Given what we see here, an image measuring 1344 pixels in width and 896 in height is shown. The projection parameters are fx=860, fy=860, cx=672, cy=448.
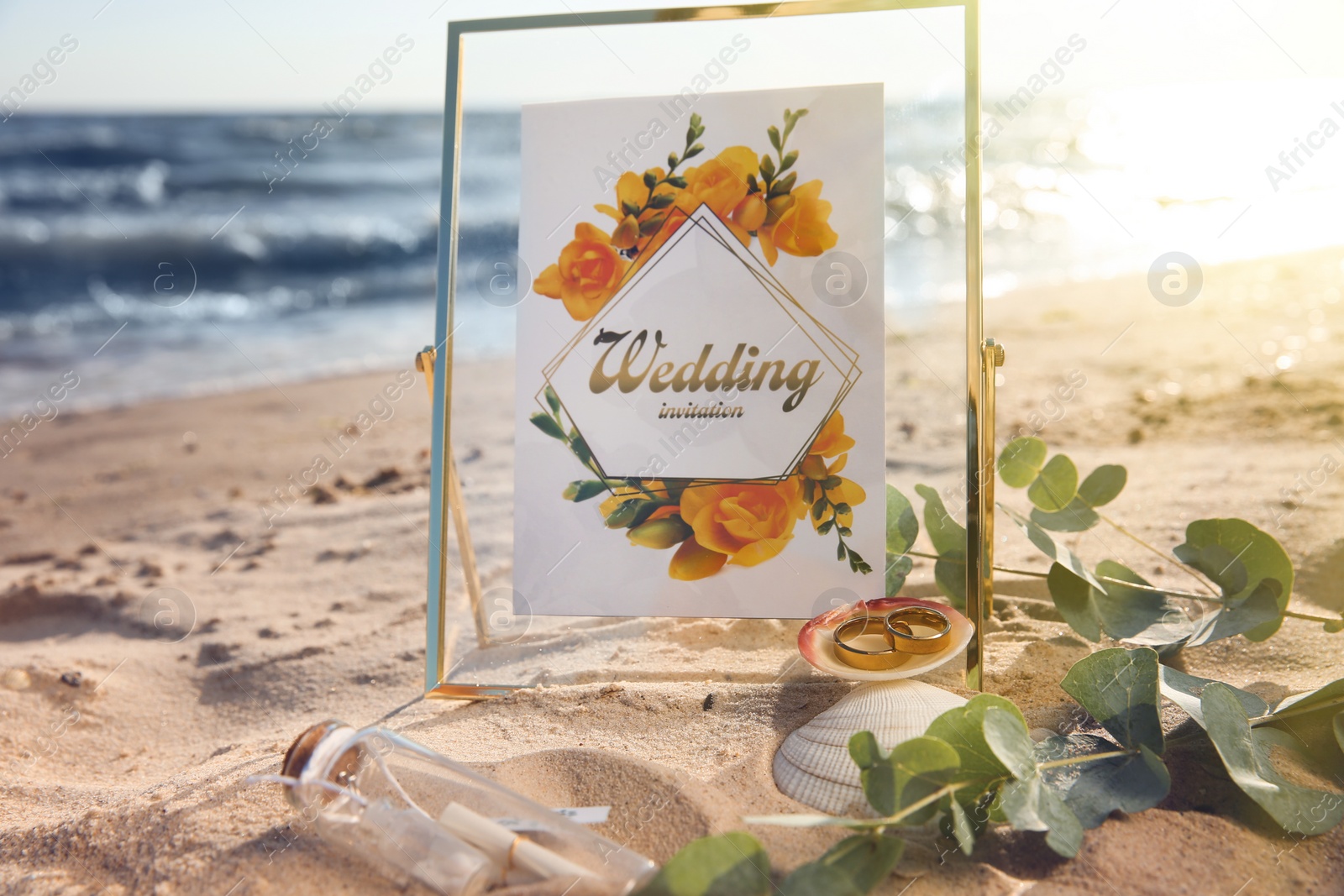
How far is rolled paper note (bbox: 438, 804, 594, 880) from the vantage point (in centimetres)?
125

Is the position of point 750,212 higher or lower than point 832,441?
higher

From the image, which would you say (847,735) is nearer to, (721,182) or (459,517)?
(459,517)

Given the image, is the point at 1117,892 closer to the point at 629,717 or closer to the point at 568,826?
the point at 568,826

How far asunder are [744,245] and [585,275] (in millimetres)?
375

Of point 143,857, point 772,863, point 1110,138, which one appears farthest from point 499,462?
point 1110,138

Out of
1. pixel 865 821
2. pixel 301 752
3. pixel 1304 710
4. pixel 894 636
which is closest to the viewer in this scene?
pixel 865 821

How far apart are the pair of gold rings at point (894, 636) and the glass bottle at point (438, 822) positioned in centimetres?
58

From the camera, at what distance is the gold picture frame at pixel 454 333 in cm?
180

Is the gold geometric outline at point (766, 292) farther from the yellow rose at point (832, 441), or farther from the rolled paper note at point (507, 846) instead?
the rolled paper note at point (507, 846)

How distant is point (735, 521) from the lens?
76.7 inches

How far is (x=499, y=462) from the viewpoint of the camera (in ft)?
12.7

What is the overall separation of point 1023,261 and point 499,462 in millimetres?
5973

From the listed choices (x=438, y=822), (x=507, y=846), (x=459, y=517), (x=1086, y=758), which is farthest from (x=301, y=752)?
(x=1086, y=758)

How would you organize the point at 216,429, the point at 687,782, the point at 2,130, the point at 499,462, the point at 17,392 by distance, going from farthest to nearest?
the point at 2,130
the point at 17,392
the point at 216,429
the point at 499,462
the point at 687,782
